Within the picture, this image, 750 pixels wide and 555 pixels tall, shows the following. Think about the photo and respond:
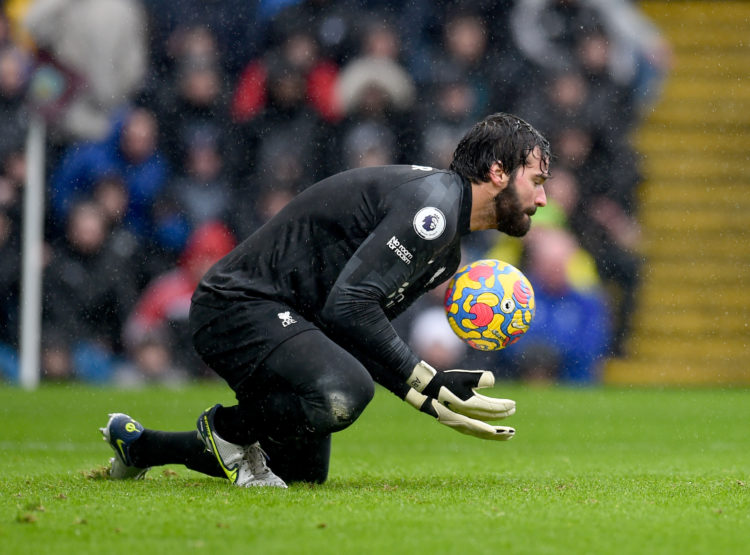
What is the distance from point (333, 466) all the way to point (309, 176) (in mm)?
5689

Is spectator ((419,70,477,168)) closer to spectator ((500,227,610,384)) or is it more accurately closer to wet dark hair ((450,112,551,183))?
spectator ((500,227,610,384))

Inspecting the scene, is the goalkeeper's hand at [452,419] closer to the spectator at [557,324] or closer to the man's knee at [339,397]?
the man's knee at [339,397]

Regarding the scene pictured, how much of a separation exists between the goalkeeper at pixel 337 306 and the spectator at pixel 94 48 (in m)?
7.01

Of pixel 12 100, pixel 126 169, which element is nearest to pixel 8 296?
pixel 126 169

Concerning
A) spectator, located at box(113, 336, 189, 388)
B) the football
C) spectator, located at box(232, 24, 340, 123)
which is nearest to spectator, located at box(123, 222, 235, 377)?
spectator, located at box(113, 336, 189, 388)

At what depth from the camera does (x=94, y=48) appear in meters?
12.2

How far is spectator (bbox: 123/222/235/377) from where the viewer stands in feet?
38.8

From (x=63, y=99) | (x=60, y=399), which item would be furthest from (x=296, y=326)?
(x=63, y=99)

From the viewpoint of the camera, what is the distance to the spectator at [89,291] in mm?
11766

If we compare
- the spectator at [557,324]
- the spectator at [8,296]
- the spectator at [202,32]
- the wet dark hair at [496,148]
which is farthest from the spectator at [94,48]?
the wet dark hair at [496,148]

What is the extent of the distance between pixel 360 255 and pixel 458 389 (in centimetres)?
64

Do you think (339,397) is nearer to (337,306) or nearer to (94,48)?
(337,306)

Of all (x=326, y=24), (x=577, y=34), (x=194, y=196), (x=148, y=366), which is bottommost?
(x=148, y=366)

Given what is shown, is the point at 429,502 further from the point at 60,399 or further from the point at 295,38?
the point at 295,38
